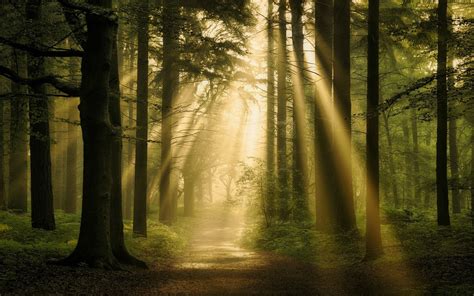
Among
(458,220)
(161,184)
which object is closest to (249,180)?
(161,184)

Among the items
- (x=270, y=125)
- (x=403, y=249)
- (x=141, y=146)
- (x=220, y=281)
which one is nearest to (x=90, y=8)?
(x=220, y=281)

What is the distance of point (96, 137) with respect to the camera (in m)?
10.3

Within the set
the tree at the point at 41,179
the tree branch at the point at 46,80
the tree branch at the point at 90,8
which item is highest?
the tree branch at the point at 90,8

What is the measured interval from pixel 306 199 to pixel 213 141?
14.6 m

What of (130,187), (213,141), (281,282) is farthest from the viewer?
(213,141)

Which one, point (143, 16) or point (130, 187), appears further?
point (130, 187)

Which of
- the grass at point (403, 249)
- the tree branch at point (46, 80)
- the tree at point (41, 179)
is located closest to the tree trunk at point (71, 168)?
the tree at point (41, 179)

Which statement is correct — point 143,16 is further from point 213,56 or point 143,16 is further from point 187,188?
point 187,188

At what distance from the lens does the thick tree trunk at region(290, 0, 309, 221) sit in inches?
821

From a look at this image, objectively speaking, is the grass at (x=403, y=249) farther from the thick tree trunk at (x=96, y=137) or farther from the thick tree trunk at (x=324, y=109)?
the thick tree trunk at (x=96, y=137)

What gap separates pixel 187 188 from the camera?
1495 inches

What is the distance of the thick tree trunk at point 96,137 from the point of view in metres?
10.2

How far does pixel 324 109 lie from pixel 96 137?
29.6 ft

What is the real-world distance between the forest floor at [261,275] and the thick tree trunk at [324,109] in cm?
→ 277
